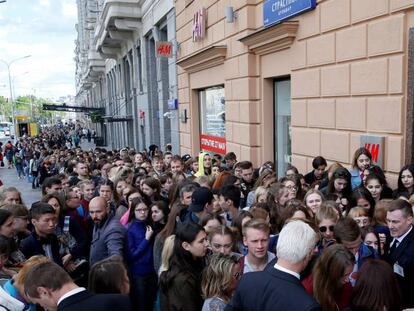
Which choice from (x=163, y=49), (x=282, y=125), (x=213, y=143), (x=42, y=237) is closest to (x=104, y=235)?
(x=42, y=237)

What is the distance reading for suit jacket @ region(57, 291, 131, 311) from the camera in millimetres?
2393

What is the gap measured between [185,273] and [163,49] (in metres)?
13.2

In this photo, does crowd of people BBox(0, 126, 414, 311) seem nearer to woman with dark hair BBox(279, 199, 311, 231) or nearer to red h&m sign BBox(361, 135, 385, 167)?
woman with dark hair BBox(279, 199, 311, 231)

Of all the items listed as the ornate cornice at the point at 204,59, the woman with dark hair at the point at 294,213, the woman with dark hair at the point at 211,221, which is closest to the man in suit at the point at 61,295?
the woman with dark hair at the point at 211,221

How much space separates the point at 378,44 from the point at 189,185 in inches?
136

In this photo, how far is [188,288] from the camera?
118 inches

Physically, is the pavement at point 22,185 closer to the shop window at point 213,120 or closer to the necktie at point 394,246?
the shop window at point 213,120

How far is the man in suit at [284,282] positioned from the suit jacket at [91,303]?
0.70 m

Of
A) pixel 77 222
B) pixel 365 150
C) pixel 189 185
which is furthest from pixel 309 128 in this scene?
pixel 77 222

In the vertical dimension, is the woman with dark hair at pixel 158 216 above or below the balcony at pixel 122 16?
below

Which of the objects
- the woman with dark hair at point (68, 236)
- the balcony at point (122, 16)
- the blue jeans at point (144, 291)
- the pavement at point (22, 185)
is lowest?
the pavement at point (22, 185)

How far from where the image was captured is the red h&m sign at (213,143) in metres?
12.5

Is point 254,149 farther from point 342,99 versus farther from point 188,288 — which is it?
point 188,288

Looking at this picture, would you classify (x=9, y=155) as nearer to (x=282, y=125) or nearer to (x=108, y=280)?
(x=282, y=125)
